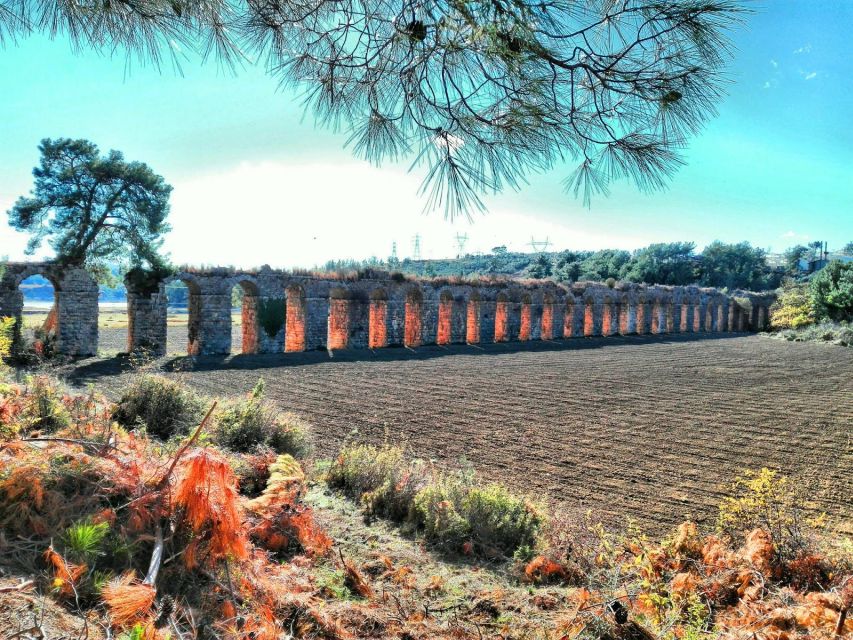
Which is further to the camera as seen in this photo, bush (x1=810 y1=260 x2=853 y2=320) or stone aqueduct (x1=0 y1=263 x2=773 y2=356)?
bush (x1=810 y1=260 x2=853 y2=320)

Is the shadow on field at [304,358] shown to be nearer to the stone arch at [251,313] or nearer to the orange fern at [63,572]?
the stone arch at [251,313]

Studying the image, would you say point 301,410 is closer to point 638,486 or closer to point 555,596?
point 638,486

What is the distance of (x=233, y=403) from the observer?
23.4 ft

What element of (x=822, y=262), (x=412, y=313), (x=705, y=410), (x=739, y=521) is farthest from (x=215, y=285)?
(x=822, y=262)

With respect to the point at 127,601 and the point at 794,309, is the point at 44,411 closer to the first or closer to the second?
the point at 127,601

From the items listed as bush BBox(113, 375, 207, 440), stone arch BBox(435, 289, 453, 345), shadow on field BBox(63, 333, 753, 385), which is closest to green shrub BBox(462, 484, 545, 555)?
bush BBox(113, 375, 207, 440)

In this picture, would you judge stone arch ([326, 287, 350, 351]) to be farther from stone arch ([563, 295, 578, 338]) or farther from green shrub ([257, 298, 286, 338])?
stone arch ([563, 295, 578, 338])

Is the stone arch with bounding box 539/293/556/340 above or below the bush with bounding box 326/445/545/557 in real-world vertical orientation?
above

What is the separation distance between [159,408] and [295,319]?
14.6 metres

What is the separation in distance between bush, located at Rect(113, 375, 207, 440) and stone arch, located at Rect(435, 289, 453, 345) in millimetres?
19462

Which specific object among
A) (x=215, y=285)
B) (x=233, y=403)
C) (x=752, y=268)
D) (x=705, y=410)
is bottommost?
(x=705, y=410)

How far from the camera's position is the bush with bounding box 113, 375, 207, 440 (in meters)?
6.71

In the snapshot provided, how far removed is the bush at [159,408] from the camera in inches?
264

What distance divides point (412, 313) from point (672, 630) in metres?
23.0
